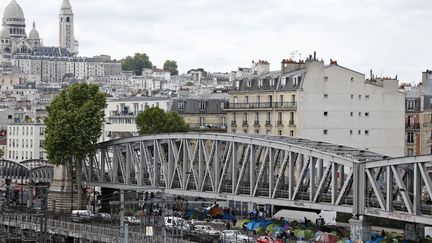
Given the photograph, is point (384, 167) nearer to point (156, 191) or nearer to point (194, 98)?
→ point (156, 191)

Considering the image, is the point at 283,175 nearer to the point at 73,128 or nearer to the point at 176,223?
the point at 176,223

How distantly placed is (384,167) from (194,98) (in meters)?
60.6

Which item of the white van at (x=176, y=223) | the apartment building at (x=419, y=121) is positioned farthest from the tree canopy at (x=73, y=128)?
the apartment building at (x=419, y=121)

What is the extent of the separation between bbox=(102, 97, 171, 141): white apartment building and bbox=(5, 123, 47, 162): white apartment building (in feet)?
36.9

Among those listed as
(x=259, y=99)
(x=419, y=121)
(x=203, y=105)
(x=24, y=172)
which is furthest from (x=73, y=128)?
(x=419, y=121)

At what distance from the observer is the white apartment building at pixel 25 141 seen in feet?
490

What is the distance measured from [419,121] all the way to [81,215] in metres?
37.3

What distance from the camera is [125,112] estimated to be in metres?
139

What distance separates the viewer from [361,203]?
67.6m

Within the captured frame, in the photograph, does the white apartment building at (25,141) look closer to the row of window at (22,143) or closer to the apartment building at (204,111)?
the row of window at (22,143)

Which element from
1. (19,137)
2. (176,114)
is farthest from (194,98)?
(19,137)

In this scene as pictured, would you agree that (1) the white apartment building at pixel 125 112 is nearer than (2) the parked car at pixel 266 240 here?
No

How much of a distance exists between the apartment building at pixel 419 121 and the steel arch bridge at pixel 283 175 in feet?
86.4

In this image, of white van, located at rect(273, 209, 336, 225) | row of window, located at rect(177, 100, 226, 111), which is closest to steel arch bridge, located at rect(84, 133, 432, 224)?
white van, located at rect(273, 209, 336, 225)
